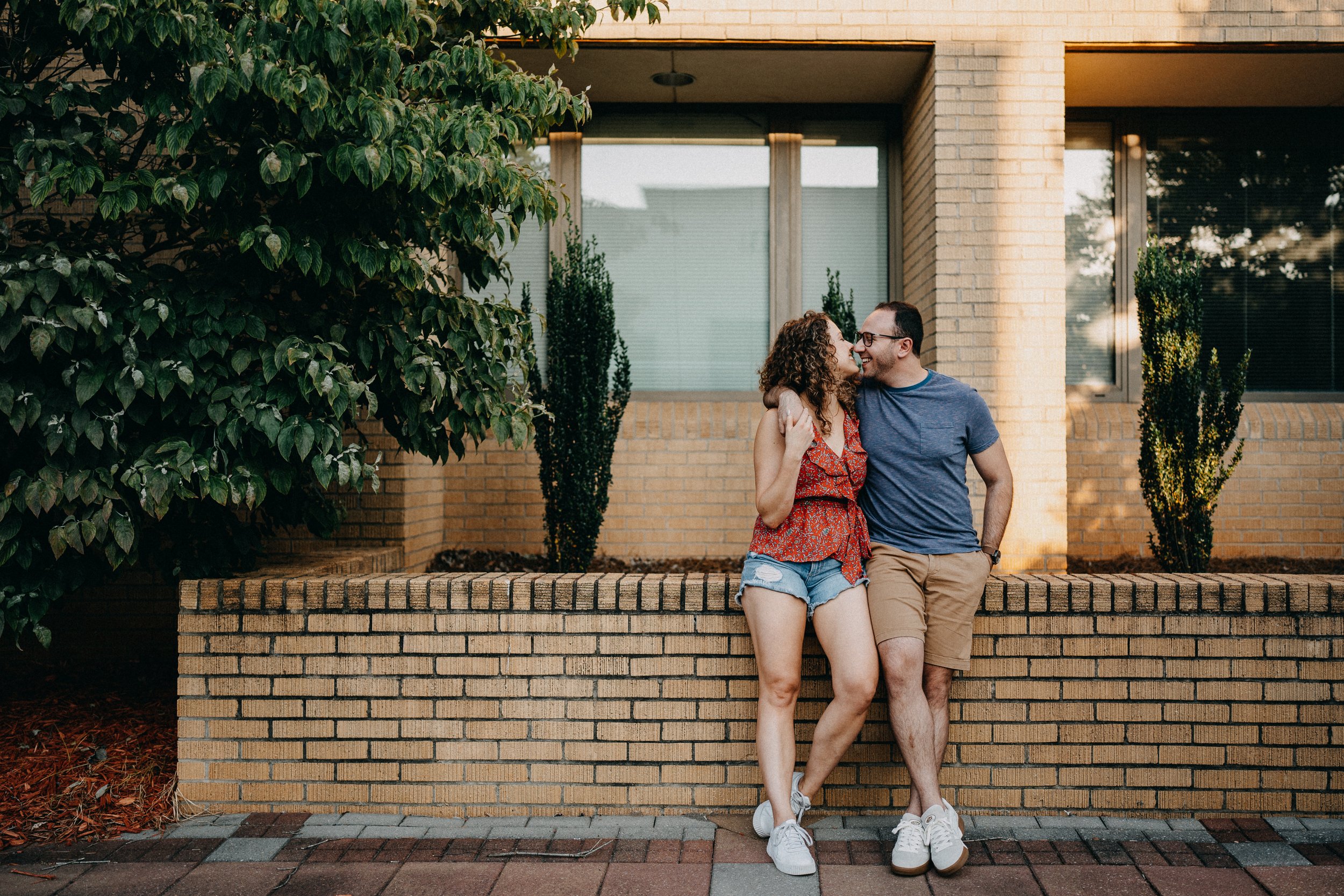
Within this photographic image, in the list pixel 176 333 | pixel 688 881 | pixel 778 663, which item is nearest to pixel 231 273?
pixel 176 333

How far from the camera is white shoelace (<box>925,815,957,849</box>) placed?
3.04 metres

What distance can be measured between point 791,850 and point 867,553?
3.53 ft

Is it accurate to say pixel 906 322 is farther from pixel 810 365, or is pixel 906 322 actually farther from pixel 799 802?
pixel 799 802

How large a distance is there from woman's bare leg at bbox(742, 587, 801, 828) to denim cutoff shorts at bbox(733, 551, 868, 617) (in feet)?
0.08

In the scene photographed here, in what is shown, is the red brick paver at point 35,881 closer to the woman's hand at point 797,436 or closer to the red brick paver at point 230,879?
the red brick paver at point 230,879

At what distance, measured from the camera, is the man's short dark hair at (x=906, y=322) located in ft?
11.1

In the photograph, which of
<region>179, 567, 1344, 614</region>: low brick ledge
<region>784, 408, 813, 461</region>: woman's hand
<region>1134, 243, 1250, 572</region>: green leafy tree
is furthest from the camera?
<region>1134, 243, 1250, 572</region>: green leafy tree

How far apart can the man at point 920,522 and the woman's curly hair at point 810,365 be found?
2.9 inches

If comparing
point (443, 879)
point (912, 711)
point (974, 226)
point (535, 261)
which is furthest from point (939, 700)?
point (535, 261)

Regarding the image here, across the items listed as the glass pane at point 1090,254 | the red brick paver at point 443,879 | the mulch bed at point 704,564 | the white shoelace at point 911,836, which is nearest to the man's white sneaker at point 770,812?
the white shoelace at point 911,836

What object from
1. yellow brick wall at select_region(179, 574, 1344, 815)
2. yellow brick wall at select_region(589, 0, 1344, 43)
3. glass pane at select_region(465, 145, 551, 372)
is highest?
yellow brick wall at select_region(589, 0, 1344, 43)

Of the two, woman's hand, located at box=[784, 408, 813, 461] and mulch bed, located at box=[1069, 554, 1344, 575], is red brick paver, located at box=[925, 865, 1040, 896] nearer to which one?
woman's hand, located at box=[784, 408, 813, 461]

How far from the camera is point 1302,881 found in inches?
116

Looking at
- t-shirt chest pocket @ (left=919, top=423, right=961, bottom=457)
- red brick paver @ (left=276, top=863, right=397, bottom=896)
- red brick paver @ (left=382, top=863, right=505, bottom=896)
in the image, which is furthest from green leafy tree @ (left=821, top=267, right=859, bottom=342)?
red brick paver @ (left=276, top=863, right=397, bottom=896)
